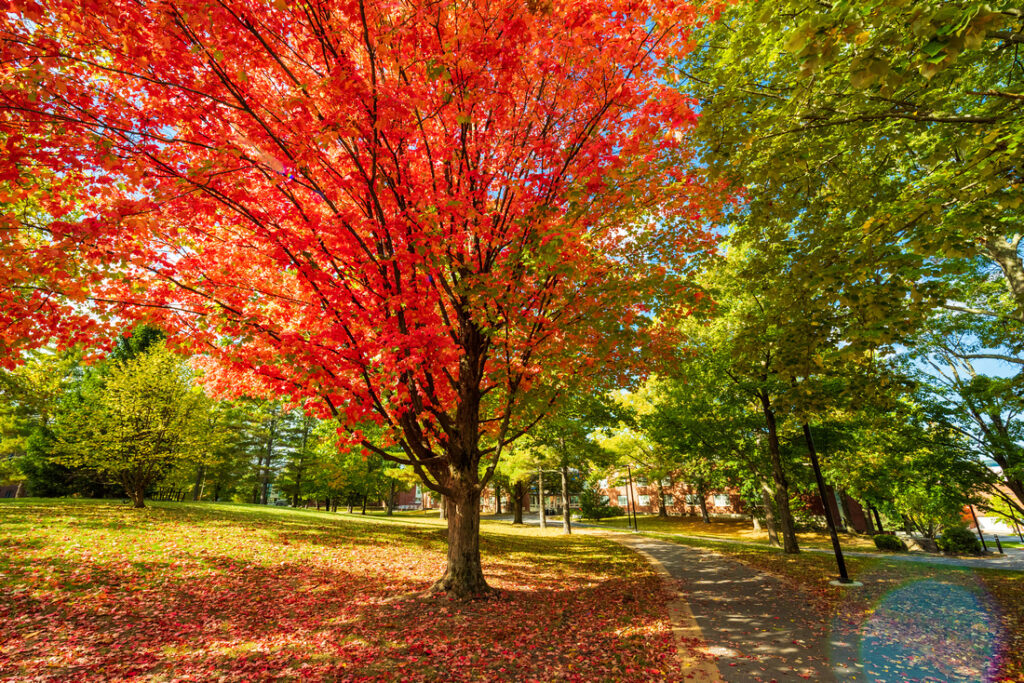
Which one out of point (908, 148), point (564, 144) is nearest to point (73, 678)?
point (564, 144)

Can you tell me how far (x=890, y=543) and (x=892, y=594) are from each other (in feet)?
54.6

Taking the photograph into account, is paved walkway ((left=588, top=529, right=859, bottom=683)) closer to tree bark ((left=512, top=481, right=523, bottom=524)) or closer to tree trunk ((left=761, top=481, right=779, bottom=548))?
tree trunk ((left=761, top=481, right=779, bottom=548))

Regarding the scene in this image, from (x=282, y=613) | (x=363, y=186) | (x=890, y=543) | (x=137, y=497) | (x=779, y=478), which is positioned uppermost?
(x=363, y=186)

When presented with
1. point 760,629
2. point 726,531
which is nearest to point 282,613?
point 760,629

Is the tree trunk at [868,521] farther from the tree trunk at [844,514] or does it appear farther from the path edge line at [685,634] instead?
the path edge line at [685,634]

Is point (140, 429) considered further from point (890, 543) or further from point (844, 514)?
point (844, 514)

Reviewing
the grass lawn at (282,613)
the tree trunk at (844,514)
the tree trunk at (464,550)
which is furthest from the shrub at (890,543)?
the tree trunk at (464,550)

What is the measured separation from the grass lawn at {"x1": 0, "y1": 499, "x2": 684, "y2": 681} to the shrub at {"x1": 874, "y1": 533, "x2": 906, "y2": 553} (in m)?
17.5

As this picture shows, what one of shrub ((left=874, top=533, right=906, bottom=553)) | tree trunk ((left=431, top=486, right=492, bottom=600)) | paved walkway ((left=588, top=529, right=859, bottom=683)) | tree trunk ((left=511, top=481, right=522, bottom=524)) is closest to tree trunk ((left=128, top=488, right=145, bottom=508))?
tree trunk ((left=431, top=486, right=492, bottom=600))

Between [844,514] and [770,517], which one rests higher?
[770,517]

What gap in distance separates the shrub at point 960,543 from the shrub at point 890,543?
1.65 m

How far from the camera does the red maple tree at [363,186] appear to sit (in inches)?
235

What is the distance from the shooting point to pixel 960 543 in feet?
68.0

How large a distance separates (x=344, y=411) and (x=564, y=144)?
6679 mm
